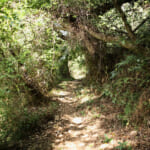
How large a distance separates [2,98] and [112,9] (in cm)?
518

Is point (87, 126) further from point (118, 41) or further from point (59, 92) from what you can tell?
point (59, 92)

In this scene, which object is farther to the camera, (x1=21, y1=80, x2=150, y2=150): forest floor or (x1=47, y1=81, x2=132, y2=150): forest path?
(x1=47, y1=81, x2=132, y2=150): forest path

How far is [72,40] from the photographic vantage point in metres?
5.38

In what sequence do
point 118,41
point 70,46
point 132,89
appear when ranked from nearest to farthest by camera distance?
point 132,89, point 118,41, point 70,46

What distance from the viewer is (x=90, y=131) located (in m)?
4.21

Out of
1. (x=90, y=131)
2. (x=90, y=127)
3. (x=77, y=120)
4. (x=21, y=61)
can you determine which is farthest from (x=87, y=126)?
(x=21, y=61)

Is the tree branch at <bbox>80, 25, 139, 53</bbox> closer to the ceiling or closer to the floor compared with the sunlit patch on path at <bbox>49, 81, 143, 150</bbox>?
closer to the ceiling

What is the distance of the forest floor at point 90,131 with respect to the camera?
3.33 meters

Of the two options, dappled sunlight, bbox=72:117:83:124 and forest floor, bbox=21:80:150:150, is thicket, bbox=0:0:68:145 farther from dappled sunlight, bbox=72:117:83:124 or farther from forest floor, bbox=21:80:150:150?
dappled sunlight, bbox=72:117:83:124

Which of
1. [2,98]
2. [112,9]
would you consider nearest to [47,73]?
[2,98]

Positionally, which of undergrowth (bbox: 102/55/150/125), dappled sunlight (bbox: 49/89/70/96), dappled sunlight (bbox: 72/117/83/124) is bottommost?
dappled sunlight (bbox: 72/117/83/124)

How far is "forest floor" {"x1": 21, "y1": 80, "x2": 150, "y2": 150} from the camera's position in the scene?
10.9 ft

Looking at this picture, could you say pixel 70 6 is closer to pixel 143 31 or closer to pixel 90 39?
pixel 90 39

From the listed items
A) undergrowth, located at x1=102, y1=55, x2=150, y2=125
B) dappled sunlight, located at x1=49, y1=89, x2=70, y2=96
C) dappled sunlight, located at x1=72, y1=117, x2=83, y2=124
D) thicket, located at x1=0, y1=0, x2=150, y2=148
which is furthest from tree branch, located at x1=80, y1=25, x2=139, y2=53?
dappled sunlight, located at x1=49, y1=89, x2=70, y2=96
